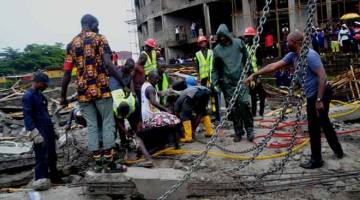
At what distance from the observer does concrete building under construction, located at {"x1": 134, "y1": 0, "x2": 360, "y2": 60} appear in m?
26.9

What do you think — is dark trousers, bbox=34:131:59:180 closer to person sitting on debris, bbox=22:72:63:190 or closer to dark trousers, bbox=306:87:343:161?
person sitting on debris, bbox=22:72:63:190

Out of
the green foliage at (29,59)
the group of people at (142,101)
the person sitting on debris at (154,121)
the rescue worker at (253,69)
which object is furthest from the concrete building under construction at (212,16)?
the person sitting on debris at (154,121)

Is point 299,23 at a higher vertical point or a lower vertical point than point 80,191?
higher

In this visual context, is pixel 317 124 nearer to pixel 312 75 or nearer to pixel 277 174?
pixel 312 75

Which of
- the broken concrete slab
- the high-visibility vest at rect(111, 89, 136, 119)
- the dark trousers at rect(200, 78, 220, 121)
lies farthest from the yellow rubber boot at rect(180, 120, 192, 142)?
the broken concrete slab

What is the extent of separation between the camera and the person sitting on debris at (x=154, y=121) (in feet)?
21.7

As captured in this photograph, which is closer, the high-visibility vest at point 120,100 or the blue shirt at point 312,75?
the blue shirt at point 312,75

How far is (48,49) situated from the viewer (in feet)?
164

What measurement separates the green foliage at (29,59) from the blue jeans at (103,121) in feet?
139

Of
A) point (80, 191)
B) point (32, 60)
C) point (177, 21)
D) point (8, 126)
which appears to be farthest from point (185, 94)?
point (32, 60)

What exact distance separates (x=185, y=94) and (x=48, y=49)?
46.0m

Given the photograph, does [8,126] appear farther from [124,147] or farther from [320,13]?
[320,13]

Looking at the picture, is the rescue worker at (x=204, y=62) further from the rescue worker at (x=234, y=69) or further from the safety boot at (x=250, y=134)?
the safety boot at (x=250, y=134)

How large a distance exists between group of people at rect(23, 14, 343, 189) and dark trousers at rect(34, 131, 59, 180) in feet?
0.04
